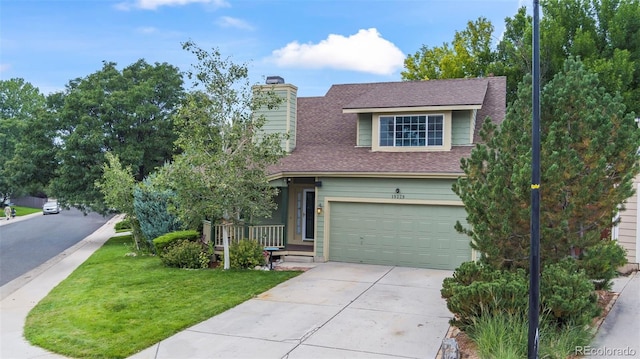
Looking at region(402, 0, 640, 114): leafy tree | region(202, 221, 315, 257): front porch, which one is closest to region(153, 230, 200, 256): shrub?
region(202, 221, 315, 257): front porch

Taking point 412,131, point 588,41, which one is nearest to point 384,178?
point 412,131

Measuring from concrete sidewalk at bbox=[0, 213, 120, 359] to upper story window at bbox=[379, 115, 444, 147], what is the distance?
10490 mm

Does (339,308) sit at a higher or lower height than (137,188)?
lower

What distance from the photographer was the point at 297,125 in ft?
58.6

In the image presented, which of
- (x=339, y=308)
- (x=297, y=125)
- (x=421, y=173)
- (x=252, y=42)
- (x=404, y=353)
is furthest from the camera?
(x=297, y=125)

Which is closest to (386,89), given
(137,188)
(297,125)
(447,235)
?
(297,125)

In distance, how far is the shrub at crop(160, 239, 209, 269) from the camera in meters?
13.4

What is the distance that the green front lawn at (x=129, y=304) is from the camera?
742 cm

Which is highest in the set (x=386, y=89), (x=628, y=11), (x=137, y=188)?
(x=628, y=11)

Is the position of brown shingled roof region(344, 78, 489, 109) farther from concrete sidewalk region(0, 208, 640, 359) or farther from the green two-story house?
concrete sidewalk region(0, 208, 640, 359)

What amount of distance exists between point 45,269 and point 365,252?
34.1 feet

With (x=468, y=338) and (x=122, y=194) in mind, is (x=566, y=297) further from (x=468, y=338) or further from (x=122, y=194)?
(x=122, y=194)

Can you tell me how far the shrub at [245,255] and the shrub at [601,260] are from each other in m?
8.17

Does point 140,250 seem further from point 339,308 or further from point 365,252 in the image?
point 339,308
